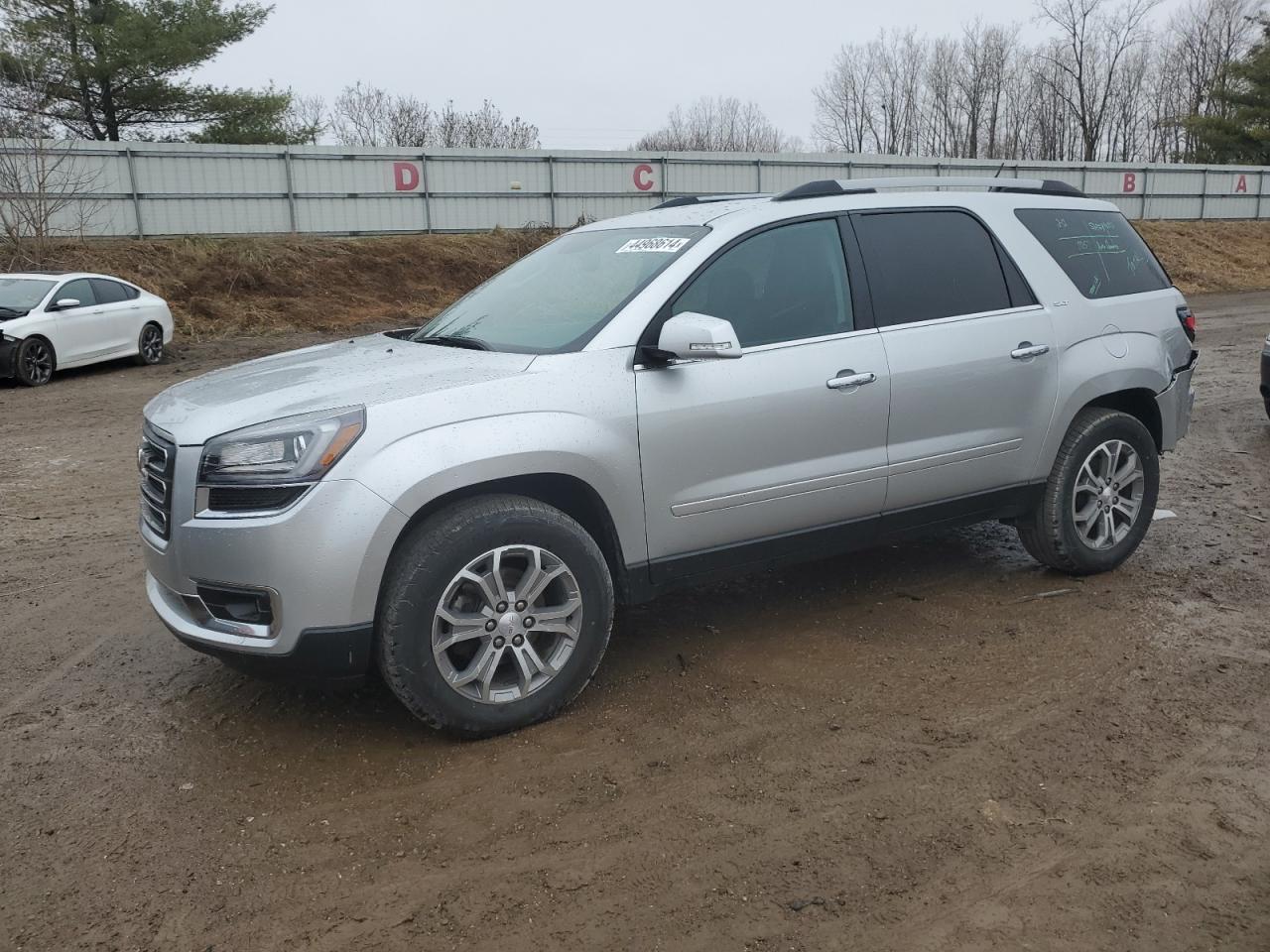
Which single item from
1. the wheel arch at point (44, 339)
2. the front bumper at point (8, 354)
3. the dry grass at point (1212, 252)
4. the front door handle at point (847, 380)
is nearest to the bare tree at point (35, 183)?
the wheel arch at point (44, 339)

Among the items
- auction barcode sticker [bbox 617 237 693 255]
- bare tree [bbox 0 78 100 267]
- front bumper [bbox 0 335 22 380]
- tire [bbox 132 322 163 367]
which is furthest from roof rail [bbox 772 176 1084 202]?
bare tree [bbox 0 78 100 267]

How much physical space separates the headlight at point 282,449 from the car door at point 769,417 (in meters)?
1.10

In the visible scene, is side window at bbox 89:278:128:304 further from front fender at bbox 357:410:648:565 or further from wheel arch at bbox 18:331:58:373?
front fender at bbox 357:410:648:565

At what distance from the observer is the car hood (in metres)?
3.57

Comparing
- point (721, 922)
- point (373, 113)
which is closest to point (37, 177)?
point (721, 922)

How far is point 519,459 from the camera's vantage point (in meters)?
3.66

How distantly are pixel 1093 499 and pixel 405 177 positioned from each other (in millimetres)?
22743

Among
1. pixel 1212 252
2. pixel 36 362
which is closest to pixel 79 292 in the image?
pixel 36 362

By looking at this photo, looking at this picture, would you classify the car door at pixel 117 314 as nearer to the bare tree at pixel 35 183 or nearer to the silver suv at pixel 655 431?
the bare tree at pixel 35 183

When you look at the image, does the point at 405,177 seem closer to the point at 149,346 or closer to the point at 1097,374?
the point at 149,346

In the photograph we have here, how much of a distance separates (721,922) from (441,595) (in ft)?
4.64

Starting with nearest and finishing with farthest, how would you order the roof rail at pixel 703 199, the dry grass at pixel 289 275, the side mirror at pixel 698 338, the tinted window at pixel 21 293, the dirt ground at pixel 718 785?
the dirt ground at pixel 718 785, the side mirror at pixel 698 338, the roof rail at pixel 703 199, the tinted window at pixel 21 293, the dry grass at pixel 289 275

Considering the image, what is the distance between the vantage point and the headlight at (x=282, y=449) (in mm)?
3404

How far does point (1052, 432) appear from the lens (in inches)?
197
